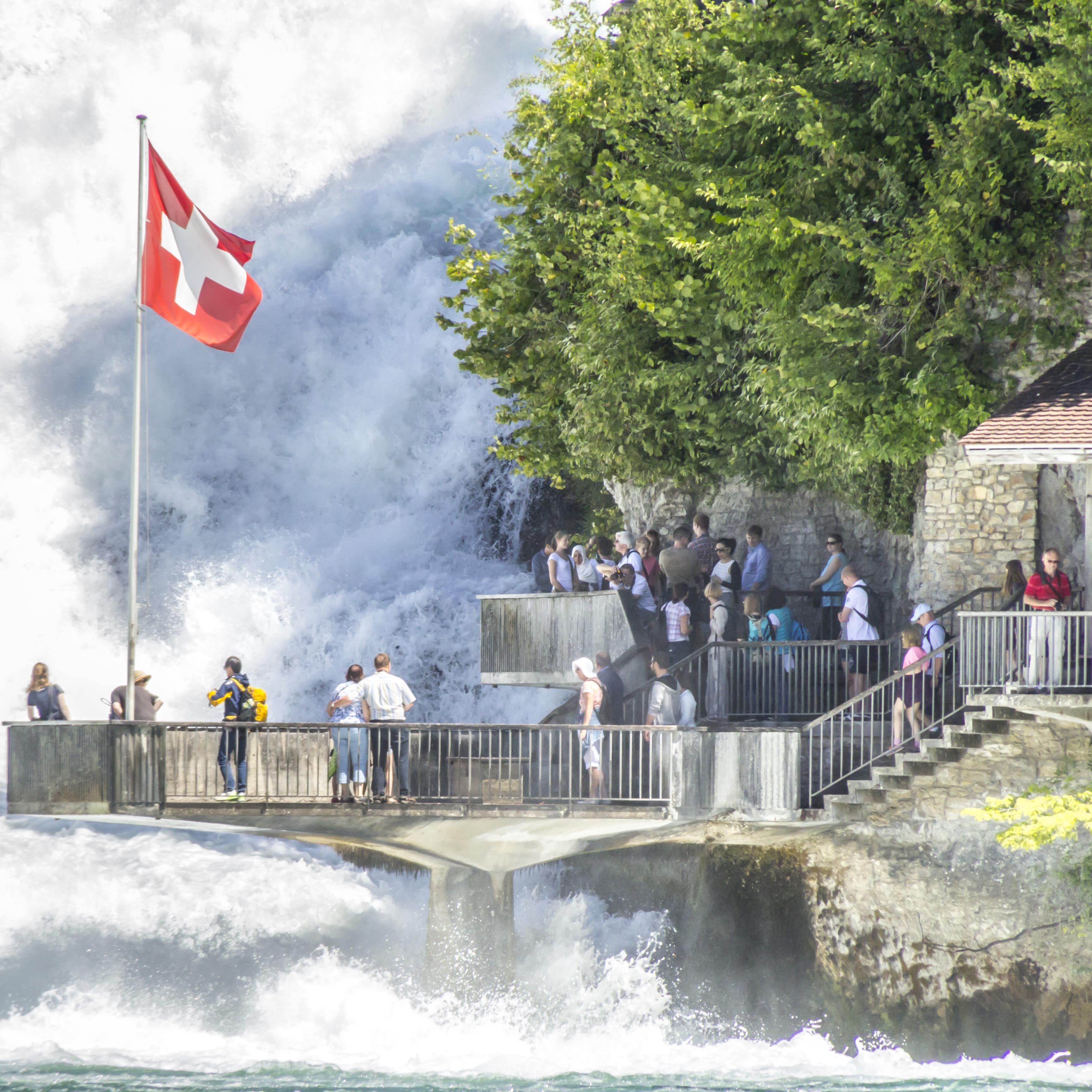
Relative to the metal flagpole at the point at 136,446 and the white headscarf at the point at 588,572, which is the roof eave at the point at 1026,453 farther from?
the metal flagpole at the point at 136,446

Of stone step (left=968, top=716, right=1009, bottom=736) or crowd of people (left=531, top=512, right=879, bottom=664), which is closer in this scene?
stone step (left=968, top=716, right=1009, bottom=736)

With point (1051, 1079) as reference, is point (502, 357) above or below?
above

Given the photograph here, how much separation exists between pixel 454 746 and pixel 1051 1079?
888 centimetres

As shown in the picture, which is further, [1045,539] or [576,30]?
[576,30]

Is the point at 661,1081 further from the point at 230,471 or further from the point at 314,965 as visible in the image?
the point at 230,471

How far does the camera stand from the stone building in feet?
56.4

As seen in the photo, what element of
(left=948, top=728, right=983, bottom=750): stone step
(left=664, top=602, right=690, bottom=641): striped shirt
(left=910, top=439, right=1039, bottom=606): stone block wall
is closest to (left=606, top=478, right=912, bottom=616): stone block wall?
(left=910, top=439, right=1039, bottom=606): stone block wall

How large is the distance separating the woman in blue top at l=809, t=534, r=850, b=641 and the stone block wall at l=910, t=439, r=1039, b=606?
50.0 inches

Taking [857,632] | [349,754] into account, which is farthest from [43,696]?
[857,632]

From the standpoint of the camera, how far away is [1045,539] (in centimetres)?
2055

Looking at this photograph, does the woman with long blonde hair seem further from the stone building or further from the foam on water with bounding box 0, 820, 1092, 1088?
the stone building

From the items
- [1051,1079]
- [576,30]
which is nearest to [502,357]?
[576,30]

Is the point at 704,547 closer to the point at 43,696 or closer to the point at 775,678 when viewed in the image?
the point at 775,678

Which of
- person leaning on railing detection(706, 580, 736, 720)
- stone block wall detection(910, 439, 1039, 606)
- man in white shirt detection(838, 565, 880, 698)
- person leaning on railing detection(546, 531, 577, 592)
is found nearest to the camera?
man in white shirt detection(838, 565, 880, 698)
